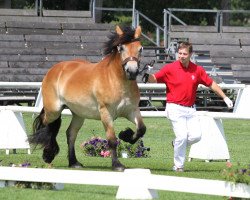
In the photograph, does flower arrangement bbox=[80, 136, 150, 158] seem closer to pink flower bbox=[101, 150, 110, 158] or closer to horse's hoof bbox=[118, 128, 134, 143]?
pink flower bbox=[101, 150, 110, 158]

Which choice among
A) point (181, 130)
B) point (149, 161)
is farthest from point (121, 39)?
point (149, 161)

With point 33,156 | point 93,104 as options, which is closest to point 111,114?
point 93,104

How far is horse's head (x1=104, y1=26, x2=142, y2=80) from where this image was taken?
1387 cm

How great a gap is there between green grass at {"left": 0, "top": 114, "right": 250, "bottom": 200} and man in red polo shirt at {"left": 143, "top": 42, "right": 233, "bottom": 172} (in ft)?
1.34

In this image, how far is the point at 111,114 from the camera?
14.5 meters

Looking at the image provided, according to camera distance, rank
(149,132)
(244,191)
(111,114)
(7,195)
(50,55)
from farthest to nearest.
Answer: (50,55), (149,132), (111,114), (7,195), (244,191)

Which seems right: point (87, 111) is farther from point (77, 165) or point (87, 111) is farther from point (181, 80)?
point (181, 80)

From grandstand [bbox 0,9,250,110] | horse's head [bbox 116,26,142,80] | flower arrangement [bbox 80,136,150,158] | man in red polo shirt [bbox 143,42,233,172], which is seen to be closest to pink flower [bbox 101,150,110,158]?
flower arrangement [bbox 80,136,150,158]

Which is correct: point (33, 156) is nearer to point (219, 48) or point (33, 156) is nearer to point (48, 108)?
point (48, 108)

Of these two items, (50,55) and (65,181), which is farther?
(50,55)

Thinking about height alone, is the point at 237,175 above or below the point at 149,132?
above

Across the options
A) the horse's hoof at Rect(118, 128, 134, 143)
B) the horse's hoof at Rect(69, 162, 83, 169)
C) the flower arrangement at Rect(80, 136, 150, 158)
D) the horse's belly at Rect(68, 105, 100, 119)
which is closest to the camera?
the horse's hoof at Rect(118, 128, 134, 143)

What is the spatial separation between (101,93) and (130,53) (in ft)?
2.70

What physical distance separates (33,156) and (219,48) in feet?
57.9
